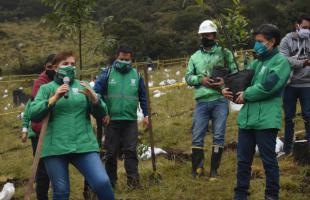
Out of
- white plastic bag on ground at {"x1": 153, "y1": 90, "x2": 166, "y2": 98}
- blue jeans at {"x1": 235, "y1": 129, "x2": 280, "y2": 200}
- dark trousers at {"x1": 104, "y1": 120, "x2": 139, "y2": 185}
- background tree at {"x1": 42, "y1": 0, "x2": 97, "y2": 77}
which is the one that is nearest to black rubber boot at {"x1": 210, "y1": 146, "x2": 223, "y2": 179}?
dark trousers at {"x1": 104, "y1": 120, "x2": 139, "y2": 185}

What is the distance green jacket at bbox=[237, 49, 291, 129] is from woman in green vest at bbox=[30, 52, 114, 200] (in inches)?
55.2

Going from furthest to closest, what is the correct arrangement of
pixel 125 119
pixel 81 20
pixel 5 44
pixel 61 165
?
pixel 5 44 → pixel 81 20 → pixel 125 119 → pixel 61 165

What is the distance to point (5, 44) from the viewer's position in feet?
167

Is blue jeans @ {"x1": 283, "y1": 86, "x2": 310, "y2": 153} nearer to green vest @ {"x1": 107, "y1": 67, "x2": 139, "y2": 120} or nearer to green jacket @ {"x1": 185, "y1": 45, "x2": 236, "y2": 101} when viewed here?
green jacket @ {"x1": 185, "y1": 45, "x2": 236, "y2": 101}

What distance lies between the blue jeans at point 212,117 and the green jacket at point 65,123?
2.00m

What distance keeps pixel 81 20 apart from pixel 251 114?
2.72 meters

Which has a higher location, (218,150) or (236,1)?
(236,1)

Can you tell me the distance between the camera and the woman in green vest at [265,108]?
417 cm

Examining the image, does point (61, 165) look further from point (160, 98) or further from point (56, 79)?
point (160, 98)

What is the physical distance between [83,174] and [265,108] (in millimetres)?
1717

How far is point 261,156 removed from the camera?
434 centimetres

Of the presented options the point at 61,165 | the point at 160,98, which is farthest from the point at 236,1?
the point at 160,98

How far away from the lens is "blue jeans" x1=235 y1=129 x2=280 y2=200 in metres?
4.25

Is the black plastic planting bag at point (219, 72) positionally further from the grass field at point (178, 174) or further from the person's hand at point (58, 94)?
the person's hand at point (58, 94)
